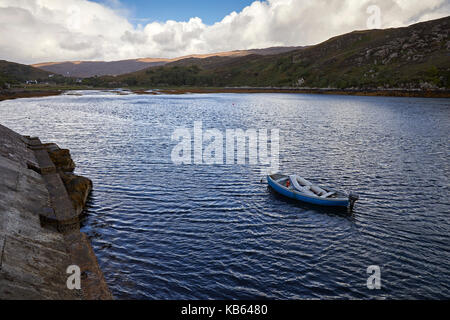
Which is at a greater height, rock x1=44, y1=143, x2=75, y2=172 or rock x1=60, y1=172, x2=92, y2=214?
rock x1=44, y1=143, x2=75, y2=172

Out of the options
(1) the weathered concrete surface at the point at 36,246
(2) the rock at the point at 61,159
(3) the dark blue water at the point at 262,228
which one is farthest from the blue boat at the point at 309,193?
(2) the rock at the point at 61,159

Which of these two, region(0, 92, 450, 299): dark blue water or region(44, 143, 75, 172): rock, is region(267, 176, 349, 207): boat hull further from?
region(44, 143, 75, 172): rock

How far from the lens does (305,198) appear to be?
27.6m

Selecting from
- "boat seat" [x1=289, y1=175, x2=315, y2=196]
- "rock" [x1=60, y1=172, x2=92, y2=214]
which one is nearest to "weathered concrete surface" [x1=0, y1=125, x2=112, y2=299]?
"rock" [x1=60, y1=172, x2=92, y2=214]

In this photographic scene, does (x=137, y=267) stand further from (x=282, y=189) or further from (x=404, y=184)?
(x=404, y=184)

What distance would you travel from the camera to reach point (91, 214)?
24234 millimetres

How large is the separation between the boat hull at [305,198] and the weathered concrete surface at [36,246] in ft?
60.7

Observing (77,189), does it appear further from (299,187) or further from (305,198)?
(299,187)

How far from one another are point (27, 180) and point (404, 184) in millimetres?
36625

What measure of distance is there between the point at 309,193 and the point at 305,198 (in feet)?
2.18

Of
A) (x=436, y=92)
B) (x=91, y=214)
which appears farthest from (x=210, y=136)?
(x=436, y=92)

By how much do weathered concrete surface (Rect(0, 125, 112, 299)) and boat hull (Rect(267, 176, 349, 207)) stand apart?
18.5 metres

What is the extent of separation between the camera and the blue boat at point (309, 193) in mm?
26011

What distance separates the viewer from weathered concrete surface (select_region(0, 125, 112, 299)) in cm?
1169
